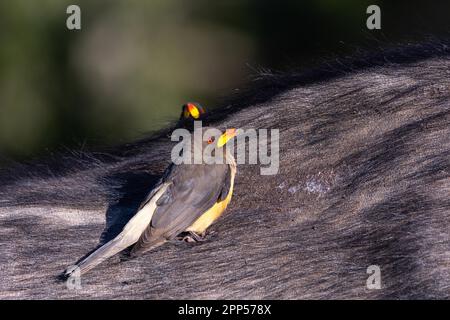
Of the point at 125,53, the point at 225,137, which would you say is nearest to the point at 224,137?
the point at 225,137

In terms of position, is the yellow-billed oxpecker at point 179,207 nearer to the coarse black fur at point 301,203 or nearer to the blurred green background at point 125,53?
the coarse black fur at point 301,203

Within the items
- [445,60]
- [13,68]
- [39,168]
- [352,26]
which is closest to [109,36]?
[13,68]

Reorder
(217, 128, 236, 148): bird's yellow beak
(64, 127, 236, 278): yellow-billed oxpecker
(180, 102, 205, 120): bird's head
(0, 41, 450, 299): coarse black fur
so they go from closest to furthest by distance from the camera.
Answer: (0, 41, 450, 299): coarse black fur, (64, 127, 236, 278): yellow-billed oxpecker, (217, 128, 236, 148): bird's yellow beak, (180, 102, 205, 120): bird's head

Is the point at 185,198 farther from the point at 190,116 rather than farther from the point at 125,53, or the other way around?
the point at 125,53

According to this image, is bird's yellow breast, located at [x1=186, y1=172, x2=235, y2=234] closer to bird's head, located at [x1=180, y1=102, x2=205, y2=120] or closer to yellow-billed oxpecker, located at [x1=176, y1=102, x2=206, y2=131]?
yellow-billed oxpecker, located at [x1=176, y1=102, x2=206, y2=131]

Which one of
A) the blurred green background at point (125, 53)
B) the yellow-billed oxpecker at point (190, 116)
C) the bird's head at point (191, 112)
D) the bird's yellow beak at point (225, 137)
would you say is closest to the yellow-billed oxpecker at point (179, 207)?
the bird's yellow beak at point (225, 137)

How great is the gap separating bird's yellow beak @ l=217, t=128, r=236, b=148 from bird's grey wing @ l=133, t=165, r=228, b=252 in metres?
0.11

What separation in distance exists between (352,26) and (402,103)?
705 centimetres

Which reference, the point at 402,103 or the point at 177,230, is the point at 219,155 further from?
the point at 402,103

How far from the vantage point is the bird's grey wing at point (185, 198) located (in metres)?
4.20

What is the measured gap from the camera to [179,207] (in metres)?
4.38

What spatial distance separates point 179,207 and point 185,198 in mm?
72

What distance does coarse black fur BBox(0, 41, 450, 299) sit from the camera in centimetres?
360

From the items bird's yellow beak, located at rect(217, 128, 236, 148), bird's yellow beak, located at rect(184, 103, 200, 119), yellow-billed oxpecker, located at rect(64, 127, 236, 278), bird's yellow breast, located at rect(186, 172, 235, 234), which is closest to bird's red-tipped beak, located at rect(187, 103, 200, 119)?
bird's yellow beak, located at rect(184, 103, 200, 119)
